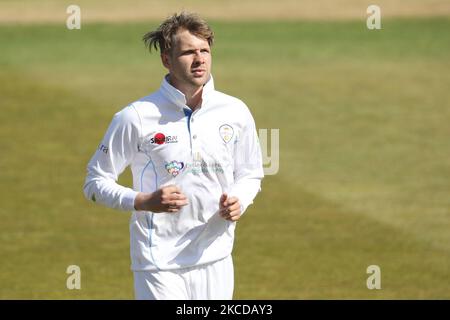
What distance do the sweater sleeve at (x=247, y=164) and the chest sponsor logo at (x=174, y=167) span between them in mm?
356

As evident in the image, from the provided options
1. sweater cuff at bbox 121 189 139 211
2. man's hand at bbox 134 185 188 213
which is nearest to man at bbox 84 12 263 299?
sweater cuff at bbox 121 189 139 211

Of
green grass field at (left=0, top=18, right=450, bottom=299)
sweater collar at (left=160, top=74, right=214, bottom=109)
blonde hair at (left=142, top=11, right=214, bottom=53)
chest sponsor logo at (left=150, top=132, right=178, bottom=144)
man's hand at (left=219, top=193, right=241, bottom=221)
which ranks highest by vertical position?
blonde hair at (left=142, top=11, right=214, bottom=53)

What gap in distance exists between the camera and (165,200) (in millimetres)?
7215

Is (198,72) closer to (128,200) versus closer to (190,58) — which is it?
(190,58)

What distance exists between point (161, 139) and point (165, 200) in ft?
1.64

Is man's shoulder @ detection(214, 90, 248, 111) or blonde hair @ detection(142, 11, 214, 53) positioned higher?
blonde hair @ detection(142, 11, 214, 53)

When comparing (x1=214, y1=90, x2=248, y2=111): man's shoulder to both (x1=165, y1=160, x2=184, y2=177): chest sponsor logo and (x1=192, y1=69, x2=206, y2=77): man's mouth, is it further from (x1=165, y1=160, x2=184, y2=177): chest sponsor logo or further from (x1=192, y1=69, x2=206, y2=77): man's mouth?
(x1=165, y1=160, x2=184, y2=177): chest sponsor logo

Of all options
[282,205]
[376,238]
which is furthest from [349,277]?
[282,205]

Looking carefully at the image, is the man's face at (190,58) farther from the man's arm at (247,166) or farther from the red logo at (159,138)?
the man's arm at (247,166)

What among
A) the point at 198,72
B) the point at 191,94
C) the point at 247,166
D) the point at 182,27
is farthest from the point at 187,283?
the point at 182,27

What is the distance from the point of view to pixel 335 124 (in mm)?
19812

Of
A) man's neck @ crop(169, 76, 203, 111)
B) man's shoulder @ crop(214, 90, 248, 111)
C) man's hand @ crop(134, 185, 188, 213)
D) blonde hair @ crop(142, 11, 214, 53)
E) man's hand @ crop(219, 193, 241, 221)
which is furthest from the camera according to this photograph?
man's shoulder @ crop(214, 90, 248, 111)

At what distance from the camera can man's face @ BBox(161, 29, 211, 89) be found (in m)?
7.50
